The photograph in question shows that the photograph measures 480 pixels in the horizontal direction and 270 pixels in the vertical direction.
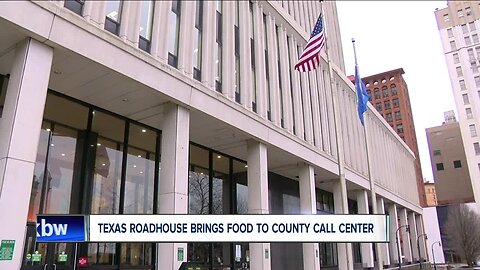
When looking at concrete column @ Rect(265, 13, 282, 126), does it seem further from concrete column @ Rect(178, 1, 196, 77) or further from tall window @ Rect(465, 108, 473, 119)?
tall window @ Rect(465, 108, 473, 119)

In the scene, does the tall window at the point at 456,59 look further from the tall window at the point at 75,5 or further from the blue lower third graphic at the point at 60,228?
the blue lower third graphic at the point at 60,228

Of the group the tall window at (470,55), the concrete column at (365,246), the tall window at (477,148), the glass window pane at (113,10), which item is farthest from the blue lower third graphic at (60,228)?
the tall window at (470,55)

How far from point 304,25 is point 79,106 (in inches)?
755

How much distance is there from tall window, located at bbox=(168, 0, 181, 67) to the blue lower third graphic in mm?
10251

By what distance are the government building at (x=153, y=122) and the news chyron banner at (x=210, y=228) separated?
4.74m

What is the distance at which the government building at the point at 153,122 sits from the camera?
10.3m

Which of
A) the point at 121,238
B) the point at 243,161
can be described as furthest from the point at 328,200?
the point at 121,238

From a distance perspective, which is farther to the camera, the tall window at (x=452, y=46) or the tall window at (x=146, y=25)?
the tall window at (x=452, y=46)

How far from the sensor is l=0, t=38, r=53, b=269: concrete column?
29.8 feet

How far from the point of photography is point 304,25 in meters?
28.7

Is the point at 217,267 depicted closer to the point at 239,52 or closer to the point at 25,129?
the point at 239,52

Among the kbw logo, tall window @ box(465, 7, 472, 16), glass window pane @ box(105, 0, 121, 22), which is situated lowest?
the kbw logo

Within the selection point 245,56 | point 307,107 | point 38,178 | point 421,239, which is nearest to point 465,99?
point 421,239

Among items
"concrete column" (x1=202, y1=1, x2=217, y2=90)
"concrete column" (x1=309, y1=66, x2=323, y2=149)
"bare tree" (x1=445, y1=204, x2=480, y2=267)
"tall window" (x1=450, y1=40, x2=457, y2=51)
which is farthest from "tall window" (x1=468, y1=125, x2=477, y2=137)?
"concrete column" (x1=202, y1=1, x2=217, y2=90)
